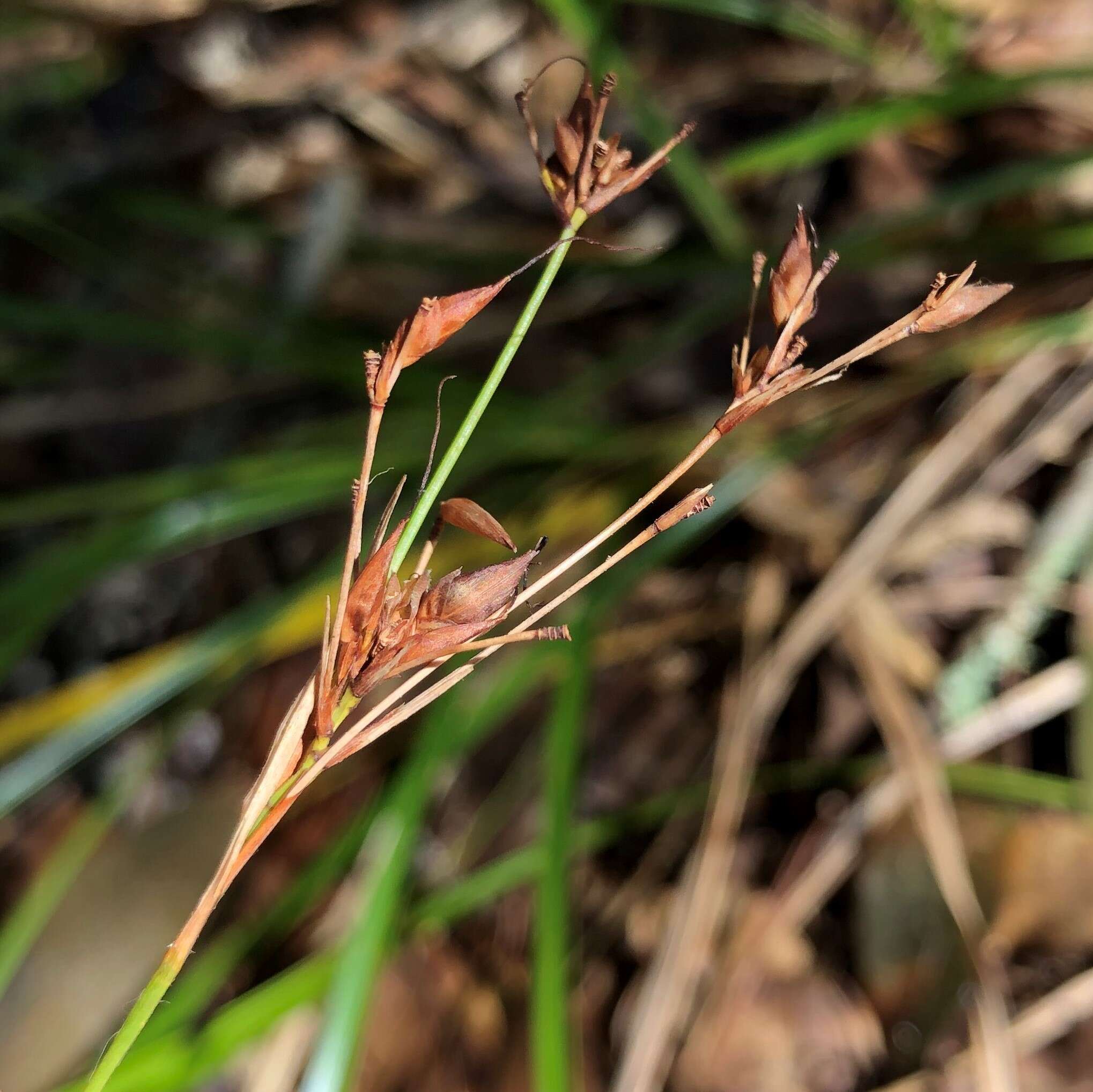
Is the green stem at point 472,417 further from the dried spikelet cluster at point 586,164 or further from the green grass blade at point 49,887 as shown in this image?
the green grass blade at point 49,887

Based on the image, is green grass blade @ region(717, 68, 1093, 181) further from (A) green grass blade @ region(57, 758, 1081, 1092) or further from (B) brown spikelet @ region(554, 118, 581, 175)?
(B) brown spikelet @ region(554, 118, 581, 175)

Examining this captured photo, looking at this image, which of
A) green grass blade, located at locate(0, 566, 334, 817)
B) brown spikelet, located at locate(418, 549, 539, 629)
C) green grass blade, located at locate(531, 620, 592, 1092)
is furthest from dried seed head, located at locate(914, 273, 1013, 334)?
green grass blade, located at locate(0, 566, 334, 817)

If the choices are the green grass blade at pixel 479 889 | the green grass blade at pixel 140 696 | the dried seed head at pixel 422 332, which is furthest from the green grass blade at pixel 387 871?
the dried seed head at pixel 422 332

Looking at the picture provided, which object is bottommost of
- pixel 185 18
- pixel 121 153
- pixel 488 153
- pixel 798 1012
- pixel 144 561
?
pixel 798 1012

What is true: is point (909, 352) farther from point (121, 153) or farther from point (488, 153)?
point (121, 153)

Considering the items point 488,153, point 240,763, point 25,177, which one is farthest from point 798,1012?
point 25,177

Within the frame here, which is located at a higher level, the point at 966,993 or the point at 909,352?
the point at 909,352
